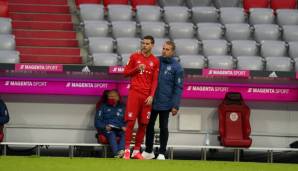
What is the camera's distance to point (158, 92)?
11500 mm

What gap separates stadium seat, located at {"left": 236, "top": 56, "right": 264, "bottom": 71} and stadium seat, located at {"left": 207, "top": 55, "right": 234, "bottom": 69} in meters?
0.17

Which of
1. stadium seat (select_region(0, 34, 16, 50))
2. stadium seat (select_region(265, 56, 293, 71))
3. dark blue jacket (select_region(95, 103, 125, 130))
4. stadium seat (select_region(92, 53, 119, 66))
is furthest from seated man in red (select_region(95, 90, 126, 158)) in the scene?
stadium seat (select_region(265, 56, 293, 71))

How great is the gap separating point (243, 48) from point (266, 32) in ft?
3.11

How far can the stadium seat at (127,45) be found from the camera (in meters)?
14.8

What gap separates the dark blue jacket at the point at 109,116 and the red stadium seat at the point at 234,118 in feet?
6.43

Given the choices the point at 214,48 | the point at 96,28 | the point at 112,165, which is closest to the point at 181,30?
the point at 214,48

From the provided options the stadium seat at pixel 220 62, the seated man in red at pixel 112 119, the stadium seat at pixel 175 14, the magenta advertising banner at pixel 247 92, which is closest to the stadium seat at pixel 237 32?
the stadium seat at pixel 175 14

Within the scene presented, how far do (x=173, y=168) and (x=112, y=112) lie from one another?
4344 millimetres

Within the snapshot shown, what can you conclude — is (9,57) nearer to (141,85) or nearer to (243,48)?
(141,85)

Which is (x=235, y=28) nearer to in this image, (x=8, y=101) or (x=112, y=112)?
(x=112, y=112)

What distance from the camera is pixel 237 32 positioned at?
52.2ft

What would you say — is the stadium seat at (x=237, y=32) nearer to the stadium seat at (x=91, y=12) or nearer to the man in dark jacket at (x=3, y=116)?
the stadium seat at (x=91, y=12)

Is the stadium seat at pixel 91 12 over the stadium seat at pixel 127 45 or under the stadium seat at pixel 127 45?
over

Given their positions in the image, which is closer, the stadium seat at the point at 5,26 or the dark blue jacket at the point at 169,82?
the dark blue jacket at the point at 169,82
